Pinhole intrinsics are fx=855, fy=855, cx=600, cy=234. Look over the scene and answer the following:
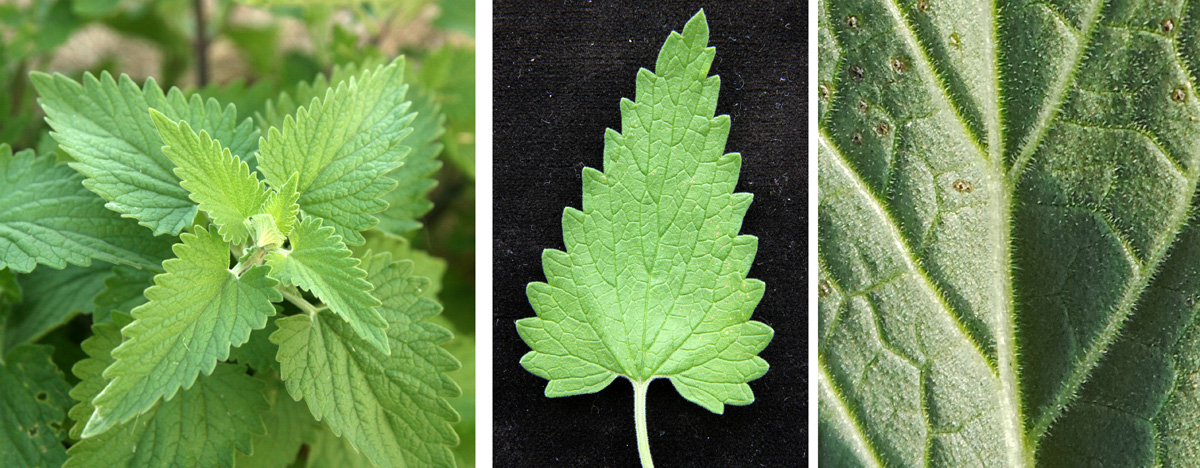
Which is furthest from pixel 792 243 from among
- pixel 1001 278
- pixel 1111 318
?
pixel 1111 318

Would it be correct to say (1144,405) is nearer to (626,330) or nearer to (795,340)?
(795,340)

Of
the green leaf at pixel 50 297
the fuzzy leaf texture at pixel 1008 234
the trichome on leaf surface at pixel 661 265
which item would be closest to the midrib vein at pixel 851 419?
the fuzzy leaf texture at pixel 1008 234

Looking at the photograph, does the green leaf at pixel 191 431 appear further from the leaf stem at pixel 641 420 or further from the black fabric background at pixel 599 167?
the leaf stem at pixel 641 420

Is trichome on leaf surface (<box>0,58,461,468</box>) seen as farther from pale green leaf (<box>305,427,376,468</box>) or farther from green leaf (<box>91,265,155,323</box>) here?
pale green leaf (<box>305,427,376,468</box>)

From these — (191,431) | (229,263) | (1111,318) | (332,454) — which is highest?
(229,263)

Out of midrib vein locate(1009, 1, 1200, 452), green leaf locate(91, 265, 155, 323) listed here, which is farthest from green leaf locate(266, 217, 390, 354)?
midrib vein locate(1009, 1, 1200, 452)

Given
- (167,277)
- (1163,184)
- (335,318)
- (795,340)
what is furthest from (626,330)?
(1163,184)

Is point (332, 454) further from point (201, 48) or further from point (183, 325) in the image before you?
point (201, 48)
